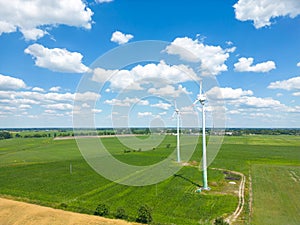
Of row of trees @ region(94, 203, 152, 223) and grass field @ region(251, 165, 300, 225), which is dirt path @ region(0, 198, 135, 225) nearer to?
row of trees @ region(94, 203, 152, 223)

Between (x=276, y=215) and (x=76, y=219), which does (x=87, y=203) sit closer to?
(x=76, y=219)

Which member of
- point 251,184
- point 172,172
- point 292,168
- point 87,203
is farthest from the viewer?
point 292,168

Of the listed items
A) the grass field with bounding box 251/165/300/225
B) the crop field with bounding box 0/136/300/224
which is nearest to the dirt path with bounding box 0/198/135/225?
the crop field with bounding box 0/136/300/224

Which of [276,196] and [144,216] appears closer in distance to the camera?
[144,216]

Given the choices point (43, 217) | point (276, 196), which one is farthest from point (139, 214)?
point (276, 196)

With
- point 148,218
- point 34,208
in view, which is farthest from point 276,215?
point 34,208

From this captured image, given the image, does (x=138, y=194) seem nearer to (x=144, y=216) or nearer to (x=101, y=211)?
(x=101, y=211)

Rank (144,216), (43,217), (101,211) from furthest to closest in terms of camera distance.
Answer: (101,211), (43,217), (144,216)

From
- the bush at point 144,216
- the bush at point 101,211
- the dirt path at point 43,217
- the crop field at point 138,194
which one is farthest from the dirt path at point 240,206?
the bush at point 101,211

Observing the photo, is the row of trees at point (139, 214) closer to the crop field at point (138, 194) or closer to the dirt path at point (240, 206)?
the crop field at point (138, 194)
